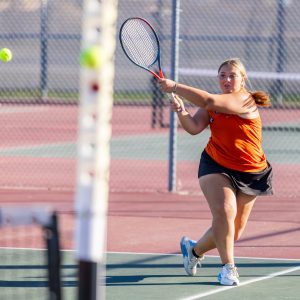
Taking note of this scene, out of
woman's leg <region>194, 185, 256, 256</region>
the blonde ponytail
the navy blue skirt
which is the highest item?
the blonde ponytail

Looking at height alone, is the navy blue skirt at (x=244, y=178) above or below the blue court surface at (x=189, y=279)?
above

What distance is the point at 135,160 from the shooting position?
14992 millimetres

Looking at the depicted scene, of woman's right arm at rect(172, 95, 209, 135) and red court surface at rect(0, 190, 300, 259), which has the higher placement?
woman's right arm at rect(172, 95, 209, 135)

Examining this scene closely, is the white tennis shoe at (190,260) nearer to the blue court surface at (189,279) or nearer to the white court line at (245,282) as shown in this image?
the blue court surface at (189,279)

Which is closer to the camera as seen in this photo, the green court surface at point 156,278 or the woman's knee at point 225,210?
the green court surface at point 156,278

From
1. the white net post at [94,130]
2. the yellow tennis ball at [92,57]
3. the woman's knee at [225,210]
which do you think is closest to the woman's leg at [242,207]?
the woman's knee at [225,210]

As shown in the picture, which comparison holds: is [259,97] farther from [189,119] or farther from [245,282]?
[245,282]

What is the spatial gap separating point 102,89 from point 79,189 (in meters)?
0.33

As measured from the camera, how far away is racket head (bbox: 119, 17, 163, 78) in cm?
762

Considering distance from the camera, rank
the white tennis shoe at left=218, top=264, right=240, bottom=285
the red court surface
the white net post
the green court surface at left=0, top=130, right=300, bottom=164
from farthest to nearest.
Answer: the green court surface at left=0, top=130, right=300, bottom=164, the red court surface, the white tennis shoe at left=218, top=264, right=240, bottom=285, the white net post

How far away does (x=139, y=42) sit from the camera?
7.68m

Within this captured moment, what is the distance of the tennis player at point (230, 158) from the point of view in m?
6.95

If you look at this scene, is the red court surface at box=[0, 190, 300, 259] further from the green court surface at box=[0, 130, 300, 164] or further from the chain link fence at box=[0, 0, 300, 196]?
the green court surface at box=[0, 130, 300, 164]

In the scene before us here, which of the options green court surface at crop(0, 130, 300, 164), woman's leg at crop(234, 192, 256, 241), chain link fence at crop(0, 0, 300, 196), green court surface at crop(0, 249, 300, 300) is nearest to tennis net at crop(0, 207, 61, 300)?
green court surface at crop(0, 249, 300, 300)
